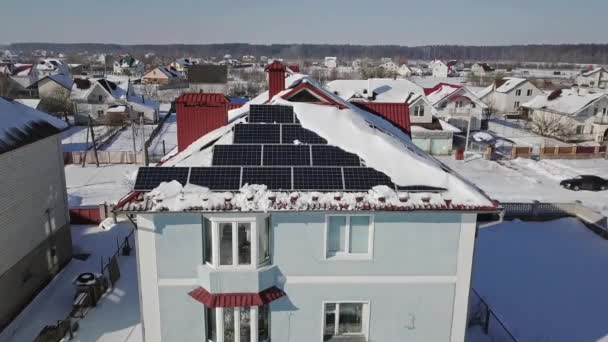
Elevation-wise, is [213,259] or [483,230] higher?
[213,259]

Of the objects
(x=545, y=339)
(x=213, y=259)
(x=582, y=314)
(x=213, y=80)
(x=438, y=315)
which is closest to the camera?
(x=213, y=259)

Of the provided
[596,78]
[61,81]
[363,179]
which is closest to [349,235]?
[363,179]

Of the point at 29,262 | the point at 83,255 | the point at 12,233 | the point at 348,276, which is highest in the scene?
the point at 348,276

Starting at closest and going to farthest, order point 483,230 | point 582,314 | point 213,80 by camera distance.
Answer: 1. point 582,314
2. point 483,230
3. point 213,80

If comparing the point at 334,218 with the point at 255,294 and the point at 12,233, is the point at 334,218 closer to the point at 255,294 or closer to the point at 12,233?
the point at 255,294

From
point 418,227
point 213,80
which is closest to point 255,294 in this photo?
point 418,227

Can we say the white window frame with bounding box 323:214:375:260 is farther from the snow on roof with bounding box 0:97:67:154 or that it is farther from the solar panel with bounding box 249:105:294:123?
the snow on roof with bounding box 0:97:67:154

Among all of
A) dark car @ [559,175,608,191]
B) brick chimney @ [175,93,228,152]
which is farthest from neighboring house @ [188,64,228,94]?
brick chimney @ [175,93,228,152]

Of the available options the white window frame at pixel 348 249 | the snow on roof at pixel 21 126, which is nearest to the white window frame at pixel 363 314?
the white window frame at pixel 348 249
